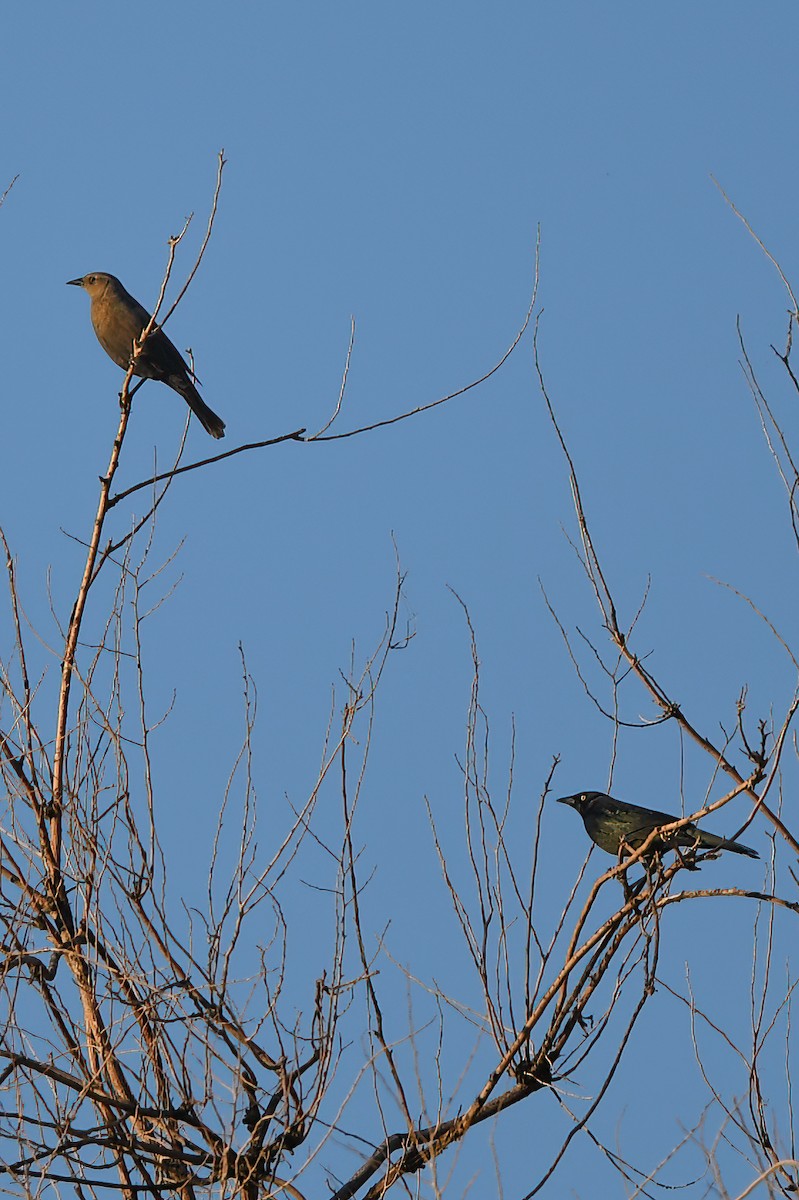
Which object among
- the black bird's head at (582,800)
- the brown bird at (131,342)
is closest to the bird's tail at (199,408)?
the brown bird at (131,342)

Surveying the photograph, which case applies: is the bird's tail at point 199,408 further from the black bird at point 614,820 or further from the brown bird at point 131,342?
the black bird at point 614,820

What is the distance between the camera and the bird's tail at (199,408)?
27.9 ft

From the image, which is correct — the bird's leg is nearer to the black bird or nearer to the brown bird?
the black bird

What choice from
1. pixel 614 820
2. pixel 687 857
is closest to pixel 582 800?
pixel 614 820

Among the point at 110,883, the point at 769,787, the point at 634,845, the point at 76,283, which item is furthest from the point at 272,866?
the point at 76,283

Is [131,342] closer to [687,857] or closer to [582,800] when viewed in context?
[582,800]

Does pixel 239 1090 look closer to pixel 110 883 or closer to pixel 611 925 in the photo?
pixel 110 883

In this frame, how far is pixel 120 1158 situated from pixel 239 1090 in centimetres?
39

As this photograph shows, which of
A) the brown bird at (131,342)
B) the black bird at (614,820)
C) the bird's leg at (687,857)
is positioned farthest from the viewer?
the brown bird at (131,342)

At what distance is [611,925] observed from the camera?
400cm

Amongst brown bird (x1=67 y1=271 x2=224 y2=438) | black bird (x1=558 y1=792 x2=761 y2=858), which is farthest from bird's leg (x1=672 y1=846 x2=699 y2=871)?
brown bird (x1=67 y1=271 x2=224 y2=438)

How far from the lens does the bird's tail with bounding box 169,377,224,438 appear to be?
852cm

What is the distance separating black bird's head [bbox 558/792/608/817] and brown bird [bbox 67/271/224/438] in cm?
314

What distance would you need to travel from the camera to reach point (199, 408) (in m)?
8.66
